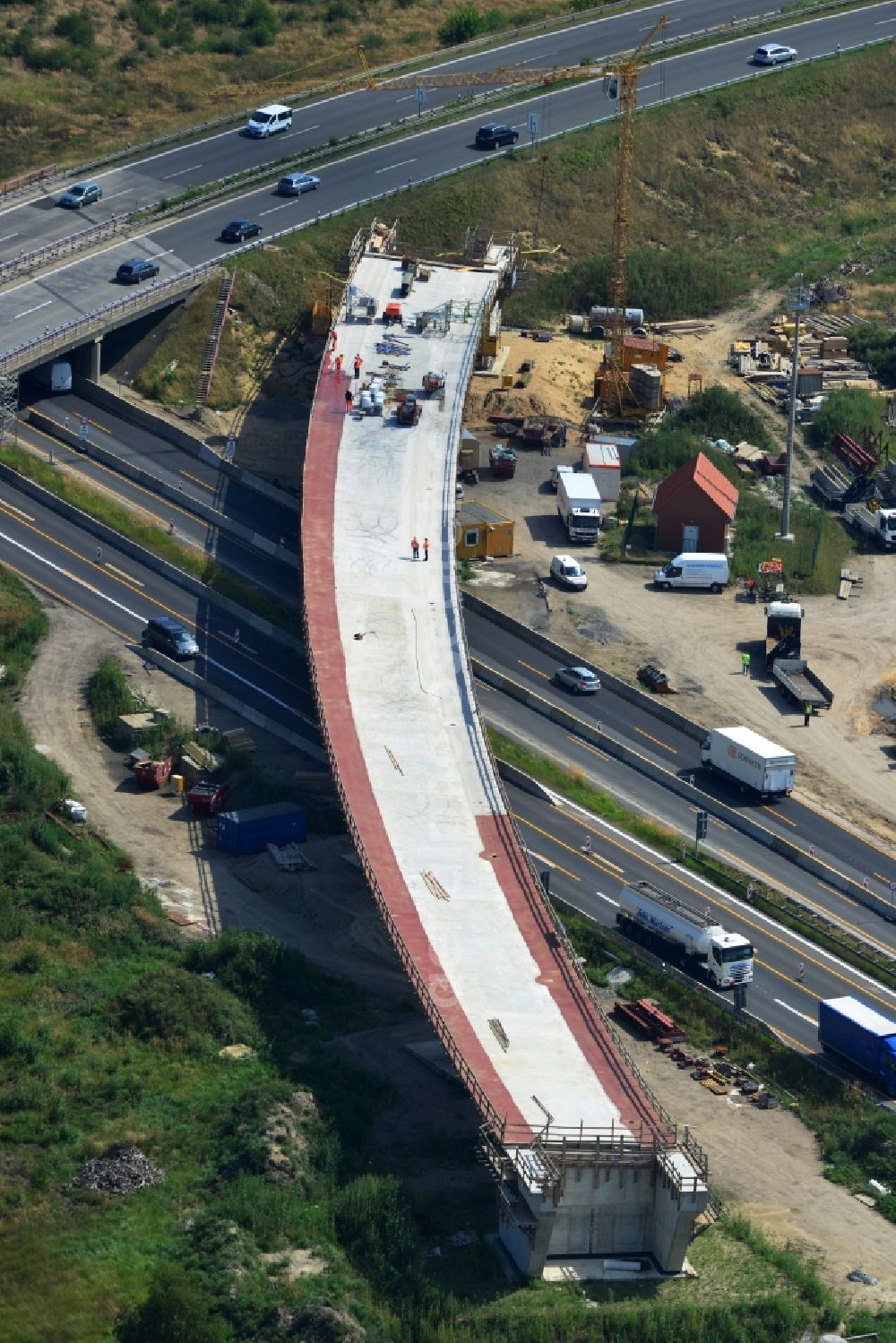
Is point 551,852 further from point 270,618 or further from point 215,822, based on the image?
point 270,618

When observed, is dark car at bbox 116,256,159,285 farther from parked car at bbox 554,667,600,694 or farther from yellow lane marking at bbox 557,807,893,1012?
yellow lane marking at bbox 557,807,893,1012

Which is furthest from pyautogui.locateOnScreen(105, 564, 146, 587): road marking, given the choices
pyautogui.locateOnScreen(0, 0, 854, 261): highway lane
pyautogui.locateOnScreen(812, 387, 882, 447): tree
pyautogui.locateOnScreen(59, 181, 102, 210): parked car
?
pyautogui.locateOnScreen(812, 387, 882, 447): tree

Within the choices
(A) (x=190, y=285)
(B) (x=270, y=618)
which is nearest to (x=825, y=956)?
(B) (x=270, y=618)

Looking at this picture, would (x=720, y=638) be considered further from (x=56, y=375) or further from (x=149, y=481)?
(x=56, y=375)

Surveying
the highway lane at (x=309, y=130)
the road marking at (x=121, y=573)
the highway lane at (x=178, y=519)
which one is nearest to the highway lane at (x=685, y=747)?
the highway lane at (x=178, y=519)

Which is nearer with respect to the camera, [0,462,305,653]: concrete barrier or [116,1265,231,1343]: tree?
[116,1265,231,1343]: tree

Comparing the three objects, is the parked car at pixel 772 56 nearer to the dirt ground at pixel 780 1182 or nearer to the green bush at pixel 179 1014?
the dirt ground at pixel 780 1182
